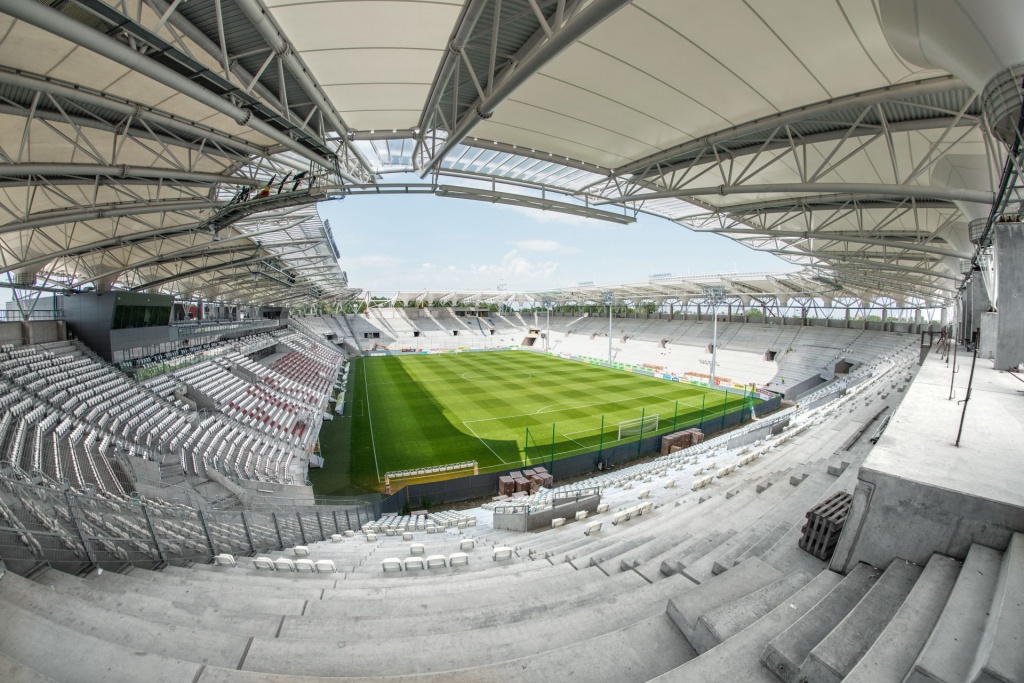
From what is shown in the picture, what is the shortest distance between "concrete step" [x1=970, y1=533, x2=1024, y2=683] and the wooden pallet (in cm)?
120

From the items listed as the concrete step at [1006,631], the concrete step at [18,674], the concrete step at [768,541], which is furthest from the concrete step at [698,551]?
the concrete step at [18,674]

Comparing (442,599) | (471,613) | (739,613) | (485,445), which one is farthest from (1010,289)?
(485,445)

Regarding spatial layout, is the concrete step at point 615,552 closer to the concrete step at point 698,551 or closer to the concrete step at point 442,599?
the concrete step at point 442,599

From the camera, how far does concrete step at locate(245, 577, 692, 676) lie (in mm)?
3006

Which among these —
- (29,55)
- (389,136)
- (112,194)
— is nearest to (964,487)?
(389,136)

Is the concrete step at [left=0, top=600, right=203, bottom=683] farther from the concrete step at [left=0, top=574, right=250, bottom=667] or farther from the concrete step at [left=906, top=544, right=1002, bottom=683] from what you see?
the concrete step at [left=906, top=544, right=1002, bottom=683]

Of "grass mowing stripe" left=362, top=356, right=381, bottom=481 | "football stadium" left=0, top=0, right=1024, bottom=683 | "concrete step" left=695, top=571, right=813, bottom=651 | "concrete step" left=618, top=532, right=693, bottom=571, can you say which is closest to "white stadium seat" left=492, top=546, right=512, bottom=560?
"football stadium" left=0, top=0, right=1024, bottom=683

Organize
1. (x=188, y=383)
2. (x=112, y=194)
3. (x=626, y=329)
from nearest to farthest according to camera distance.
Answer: (x=112, y=194), (x=188, y=383), (x=626, y=329)

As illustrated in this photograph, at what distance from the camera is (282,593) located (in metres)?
4.75

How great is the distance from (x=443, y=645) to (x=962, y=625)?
3592 millimetres

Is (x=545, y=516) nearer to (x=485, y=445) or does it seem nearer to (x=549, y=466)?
(x=549, y=466)

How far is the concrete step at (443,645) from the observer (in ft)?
9.86

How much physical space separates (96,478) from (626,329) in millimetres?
61455

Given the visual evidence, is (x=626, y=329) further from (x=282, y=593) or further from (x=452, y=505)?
(x=282, y=593)
